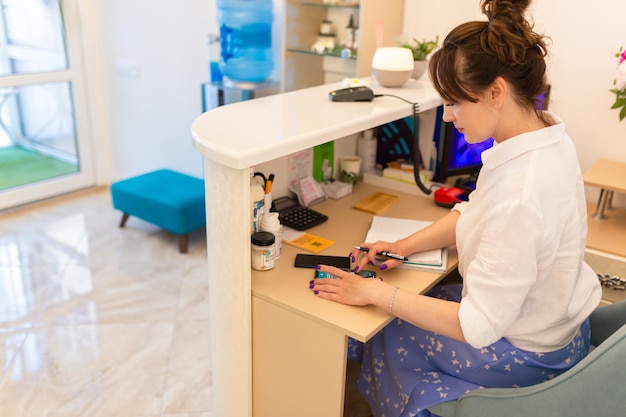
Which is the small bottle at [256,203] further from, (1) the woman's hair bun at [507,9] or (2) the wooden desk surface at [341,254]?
(1) the woman's hair bun at [507,9]

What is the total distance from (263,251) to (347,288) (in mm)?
261

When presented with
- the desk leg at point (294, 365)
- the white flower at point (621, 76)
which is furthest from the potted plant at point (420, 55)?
the desk leg at point (294, 365)

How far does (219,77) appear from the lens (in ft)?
11.0

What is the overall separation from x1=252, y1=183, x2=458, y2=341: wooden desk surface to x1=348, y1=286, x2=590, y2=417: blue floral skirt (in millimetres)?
160

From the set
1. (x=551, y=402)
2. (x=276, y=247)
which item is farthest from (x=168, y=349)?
(x=551, y=402)

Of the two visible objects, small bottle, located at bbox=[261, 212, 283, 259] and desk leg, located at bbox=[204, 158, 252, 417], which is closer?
desk leg, located at bbox=[204, 158, 252, 417]

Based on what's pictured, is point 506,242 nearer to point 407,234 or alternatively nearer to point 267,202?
point 407,234

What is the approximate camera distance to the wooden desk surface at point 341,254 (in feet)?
4.58

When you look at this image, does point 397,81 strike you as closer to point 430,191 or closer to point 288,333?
point 430,191

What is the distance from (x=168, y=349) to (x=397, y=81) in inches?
56.4

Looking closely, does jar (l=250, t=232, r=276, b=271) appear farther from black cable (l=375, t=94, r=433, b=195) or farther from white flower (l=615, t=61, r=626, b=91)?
white flower (l=615, t=61, r=626, b=91)

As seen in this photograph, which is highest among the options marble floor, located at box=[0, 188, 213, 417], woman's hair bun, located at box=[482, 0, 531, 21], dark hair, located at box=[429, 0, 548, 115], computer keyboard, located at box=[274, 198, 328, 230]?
woman's hair bun, located at box=[482, 0, 531, 21]

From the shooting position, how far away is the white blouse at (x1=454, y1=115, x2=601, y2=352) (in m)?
1.18

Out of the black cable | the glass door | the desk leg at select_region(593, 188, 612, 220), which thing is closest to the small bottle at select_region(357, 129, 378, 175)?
the black cable
